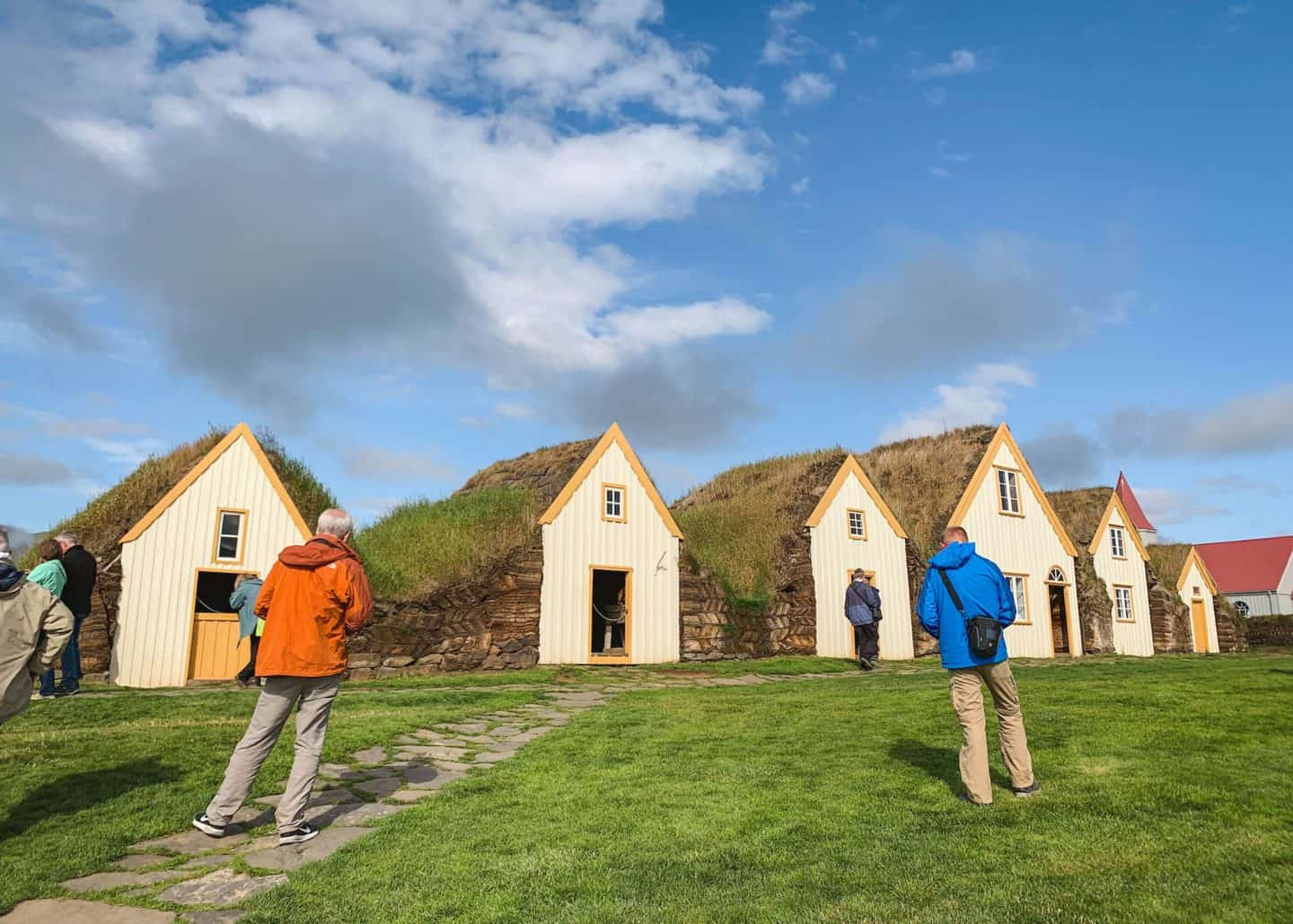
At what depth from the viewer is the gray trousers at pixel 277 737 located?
5.89m

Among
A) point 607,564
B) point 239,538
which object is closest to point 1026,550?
point 607,564

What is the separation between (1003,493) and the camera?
101 feet

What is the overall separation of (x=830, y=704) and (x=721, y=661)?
37.3ft

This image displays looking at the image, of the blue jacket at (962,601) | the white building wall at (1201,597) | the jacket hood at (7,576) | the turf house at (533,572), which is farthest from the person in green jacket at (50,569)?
the white building wall at (1201,597)

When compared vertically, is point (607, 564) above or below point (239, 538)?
below

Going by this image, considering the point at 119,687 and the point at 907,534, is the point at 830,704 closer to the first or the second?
the point at 119,687

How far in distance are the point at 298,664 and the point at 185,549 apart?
1479cm

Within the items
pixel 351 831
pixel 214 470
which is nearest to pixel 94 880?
pixel 351 831

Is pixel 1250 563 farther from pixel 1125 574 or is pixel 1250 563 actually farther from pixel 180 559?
pixel 180 559

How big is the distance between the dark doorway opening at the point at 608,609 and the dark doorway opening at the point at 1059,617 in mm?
16011

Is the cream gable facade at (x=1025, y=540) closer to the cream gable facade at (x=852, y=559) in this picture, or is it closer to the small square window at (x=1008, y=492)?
the small square window at (x=1008, y=492)

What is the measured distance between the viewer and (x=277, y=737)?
19.6 ft

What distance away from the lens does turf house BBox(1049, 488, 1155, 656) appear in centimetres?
3148

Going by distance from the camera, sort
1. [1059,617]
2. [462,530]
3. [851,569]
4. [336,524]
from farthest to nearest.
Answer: [1059,617] < [851,569] < [462,530] < [336,524]
